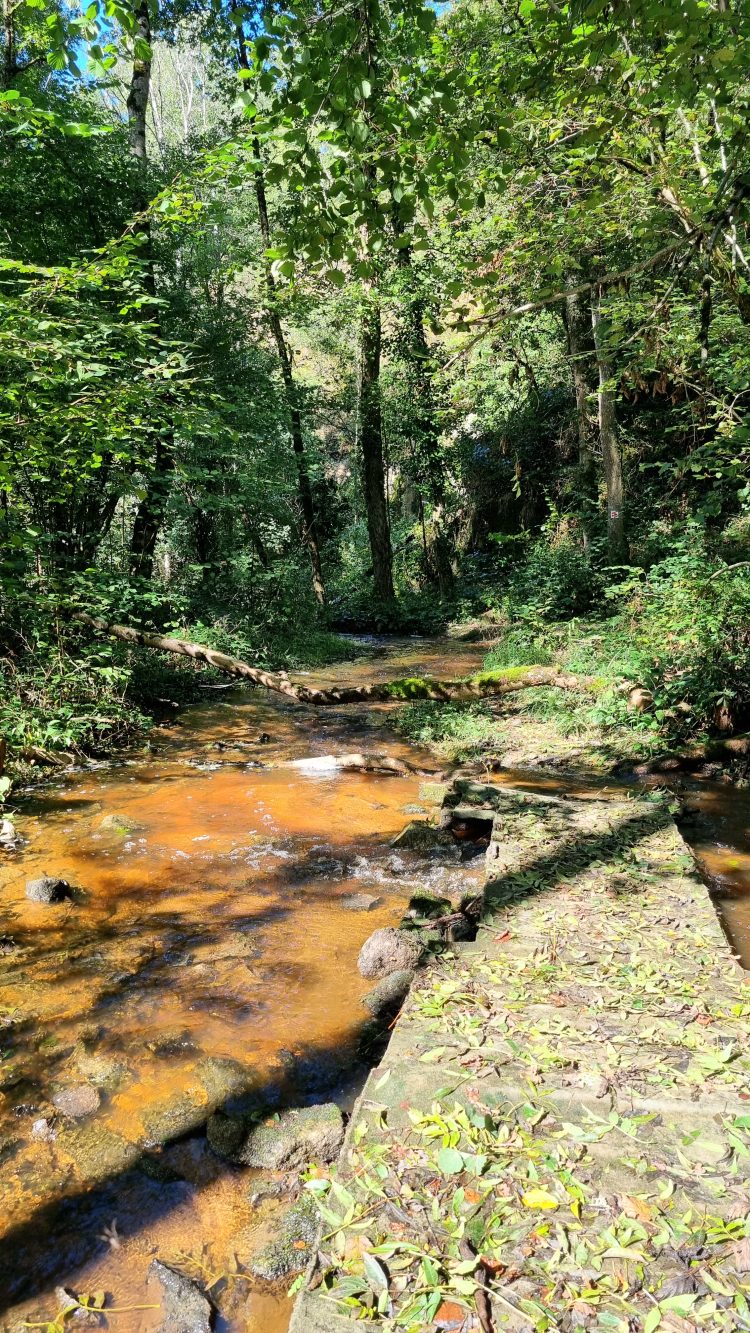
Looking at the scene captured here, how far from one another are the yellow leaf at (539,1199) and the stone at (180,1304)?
3.84 feet

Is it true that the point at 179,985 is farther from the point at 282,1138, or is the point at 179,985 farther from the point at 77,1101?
the point at 282,1138

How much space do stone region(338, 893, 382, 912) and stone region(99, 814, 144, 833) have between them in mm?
2329

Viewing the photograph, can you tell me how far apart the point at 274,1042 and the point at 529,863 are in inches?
82.2

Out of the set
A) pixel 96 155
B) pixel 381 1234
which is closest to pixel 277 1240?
pixel 381 1234

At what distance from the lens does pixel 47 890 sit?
507 cm

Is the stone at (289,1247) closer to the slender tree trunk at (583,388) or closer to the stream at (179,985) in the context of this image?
the stream at (179,985)

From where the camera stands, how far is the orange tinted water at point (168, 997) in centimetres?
263

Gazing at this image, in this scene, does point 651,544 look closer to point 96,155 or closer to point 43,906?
point 96,155

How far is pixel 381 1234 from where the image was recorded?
2.14 m

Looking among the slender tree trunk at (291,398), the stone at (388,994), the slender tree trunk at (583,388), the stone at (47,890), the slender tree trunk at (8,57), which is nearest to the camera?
the stone at (388,994)

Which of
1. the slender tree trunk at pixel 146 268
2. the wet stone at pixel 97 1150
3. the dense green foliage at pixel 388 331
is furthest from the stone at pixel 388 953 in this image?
the slender tree trunk at pixel 146 268

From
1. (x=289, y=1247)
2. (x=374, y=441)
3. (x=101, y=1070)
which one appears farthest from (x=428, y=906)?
(x=374, y=441)

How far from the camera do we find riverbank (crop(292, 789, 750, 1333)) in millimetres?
1930

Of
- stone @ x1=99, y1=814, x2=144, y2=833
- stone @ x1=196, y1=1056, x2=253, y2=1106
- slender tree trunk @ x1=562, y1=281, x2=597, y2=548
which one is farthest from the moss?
slender tree trunk @ x1=562, y1=281, x2=597, y2=548
